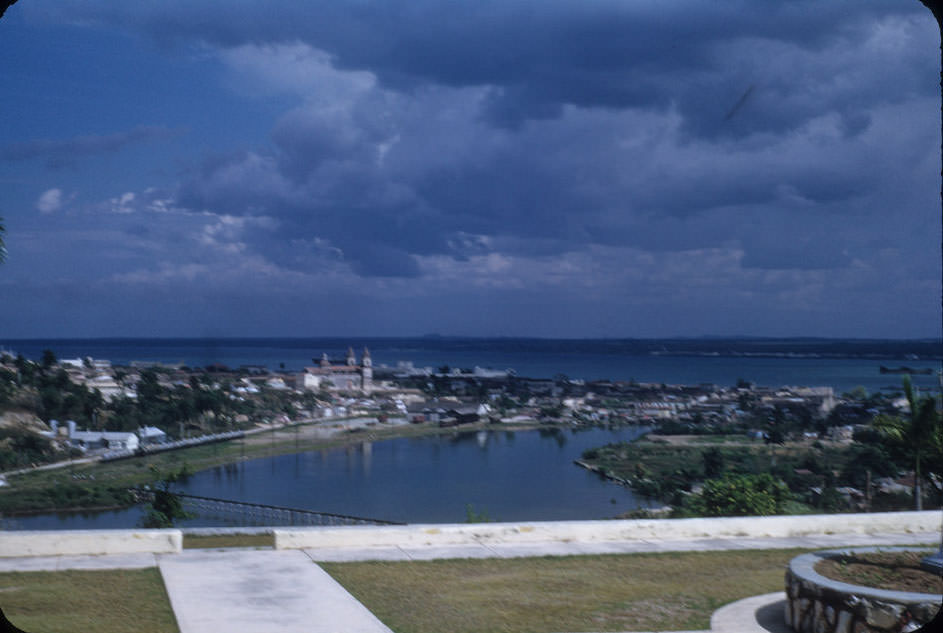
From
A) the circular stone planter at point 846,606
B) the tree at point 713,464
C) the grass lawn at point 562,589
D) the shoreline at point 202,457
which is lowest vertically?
the shoreline at point 202,457

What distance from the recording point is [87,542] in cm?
889

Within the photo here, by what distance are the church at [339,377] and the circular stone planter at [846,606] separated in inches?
1428

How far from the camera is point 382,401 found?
43.8 metres

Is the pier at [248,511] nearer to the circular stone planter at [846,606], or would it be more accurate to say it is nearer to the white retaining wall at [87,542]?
the white retaining wall at [87,542]

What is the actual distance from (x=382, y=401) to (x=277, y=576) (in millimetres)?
35911

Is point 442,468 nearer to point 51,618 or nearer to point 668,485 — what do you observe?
point 668,485

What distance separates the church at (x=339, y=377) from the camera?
143 ft

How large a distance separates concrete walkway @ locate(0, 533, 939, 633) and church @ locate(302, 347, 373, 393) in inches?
1293

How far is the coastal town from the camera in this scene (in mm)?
25469

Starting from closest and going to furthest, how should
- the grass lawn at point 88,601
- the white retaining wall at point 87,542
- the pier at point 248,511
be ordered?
the grass lawn at point 88,601
the white retaining wall at point 87,542
the pier at point 248,511

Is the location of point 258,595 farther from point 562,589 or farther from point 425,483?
point 425,483

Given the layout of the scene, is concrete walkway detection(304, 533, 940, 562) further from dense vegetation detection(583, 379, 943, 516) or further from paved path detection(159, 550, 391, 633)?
dense vegetation detection(583, 379, 943, 516)

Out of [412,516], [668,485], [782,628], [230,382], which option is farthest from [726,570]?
[230,382]

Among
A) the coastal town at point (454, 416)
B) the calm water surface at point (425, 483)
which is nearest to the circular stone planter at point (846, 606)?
the coastal town at point (454, 416)
